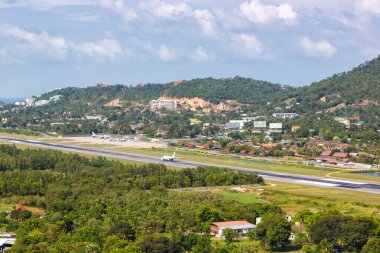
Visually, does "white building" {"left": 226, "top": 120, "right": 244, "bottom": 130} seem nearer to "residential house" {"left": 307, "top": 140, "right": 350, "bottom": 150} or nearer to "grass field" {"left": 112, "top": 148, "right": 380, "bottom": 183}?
"residential house" {"left": 307, "top": 140, "right": 350, "bottom": 150}

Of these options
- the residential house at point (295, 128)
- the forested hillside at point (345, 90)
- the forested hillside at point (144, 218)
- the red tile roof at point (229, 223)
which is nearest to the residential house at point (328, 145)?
the residential house at point (295, 128)

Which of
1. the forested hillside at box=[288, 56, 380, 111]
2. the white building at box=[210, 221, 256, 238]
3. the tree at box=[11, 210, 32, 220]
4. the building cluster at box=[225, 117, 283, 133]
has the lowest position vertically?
the tree at box=[11, 210, 32, 220]

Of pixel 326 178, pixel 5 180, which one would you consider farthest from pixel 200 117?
pixel 5 180

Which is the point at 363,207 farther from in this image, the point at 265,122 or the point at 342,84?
the point at 342,84

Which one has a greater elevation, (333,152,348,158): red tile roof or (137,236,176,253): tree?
(333,152,348,158): red tile roof

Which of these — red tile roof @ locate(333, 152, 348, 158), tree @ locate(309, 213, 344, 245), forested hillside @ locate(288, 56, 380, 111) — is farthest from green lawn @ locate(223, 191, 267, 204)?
forested hillside @ locate(288, 56, 380, 111)

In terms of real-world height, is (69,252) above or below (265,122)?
below
